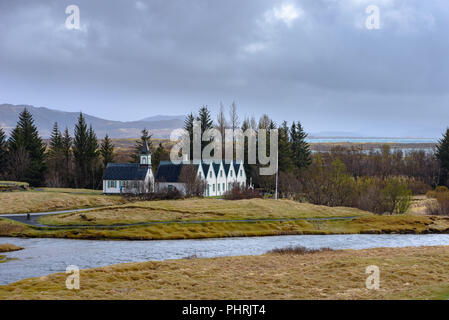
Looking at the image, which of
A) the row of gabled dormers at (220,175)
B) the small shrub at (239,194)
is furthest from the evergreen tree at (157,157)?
the small shrub at (239,194)

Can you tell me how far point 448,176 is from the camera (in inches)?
4018

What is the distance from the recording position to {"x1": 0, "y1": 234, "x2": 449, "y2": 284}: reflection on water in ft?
102

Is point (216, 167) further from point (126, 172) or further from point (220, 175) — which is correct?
point (126, 172)

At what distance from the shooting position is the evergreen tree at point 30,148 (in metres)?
87.9

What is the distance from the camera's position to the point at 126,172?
75.2 metres

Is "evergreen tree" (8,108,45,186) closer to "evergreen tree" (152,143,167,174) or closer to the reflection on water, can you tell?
"evergreen tree" (152,143,167,174)

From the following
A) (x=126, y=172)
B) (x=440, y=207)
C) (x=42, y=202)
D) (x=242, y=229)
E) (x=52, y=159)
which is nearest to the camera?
(x=242, y=229)

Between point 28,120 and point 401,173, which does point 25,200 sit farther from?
point 401,173

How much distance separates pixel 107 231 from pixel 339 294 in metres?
31.7

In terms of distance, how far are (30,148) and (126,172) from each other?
96.3 feet

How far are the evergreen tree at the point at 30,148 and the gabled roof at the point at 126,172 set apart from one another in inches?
860

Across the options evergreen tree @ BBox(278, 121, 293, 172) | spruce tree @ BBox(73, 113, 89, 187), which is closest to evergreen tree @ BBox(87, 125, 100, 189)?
spruce tree @ BBox(73, 113, 89, 187)

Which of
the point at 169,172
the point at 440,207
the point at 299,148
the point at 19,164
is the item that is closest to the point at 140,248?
the point at 169,172

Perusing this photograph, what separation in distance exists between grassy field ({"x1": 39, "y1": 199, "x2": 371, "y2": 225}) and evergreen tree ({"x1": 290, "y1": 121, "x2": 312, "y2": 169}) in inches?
1549
